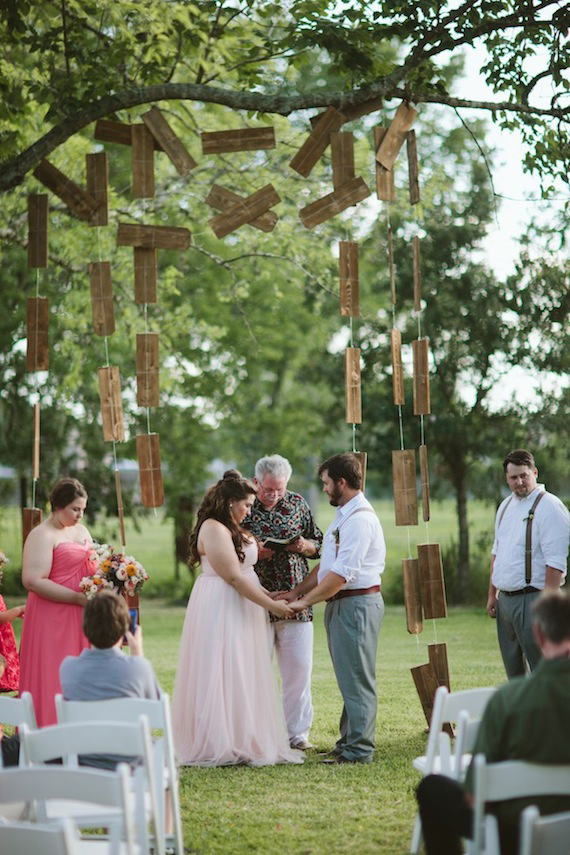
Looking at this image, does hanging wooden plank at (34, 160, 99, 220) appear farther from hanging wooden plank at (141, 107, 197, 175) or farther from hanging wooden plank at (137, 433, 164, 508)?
hanging wooden plank at (137, 433, 164, 508)

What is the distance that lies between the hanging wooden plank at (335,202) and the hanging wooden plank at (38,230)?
158cm

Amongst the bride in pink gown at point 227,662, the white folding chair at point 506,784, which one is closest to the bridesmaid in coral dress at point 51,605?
the bride in pink gown at point 227,662

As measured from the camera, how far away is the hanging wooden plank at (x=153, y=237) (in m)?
6.77

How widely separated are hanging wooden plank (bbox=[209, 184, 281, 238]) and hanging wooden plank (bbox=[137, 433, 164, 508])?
133 cm

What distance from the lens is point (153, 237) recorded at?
6840 millimetres

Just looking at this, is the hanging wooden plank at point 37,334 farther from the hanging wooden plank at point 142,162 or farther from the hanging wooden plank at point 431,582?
the hanging wooden plank at point 431,582

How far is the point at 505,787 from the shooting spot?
313cm

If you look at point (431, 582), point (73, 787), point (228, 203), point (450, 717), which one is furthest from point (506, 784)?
point (228, 203)

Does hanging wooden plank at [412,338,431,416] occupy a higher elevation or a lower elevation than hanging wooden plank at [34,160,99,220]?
lower

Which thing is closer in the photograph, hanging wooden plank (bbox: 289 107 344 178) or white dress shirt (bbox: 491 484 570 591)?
white dress shirt (bbox: 491 484 570 591)

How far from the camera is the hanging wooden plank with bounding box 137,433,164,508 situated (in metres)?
6.61

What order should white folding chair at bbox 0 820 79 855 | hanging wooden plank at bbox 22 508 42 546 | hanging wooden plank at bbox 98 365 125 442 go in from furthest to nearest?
1. hanging wooden plank at bbox 22 508 42 546
2. hanging wooden plank at bbox 98 365 125 442
3. white folding chair at bbox 0 820 79 855

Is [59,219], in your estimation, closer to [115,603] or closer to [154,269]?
[154,269]

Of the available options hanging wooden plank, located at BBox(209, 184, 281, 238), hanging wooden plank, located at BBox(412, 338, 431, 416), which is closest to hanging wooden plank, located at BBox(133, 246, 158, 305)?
hanging wooden plank, located at BBox(209, 184, 281, 238)
